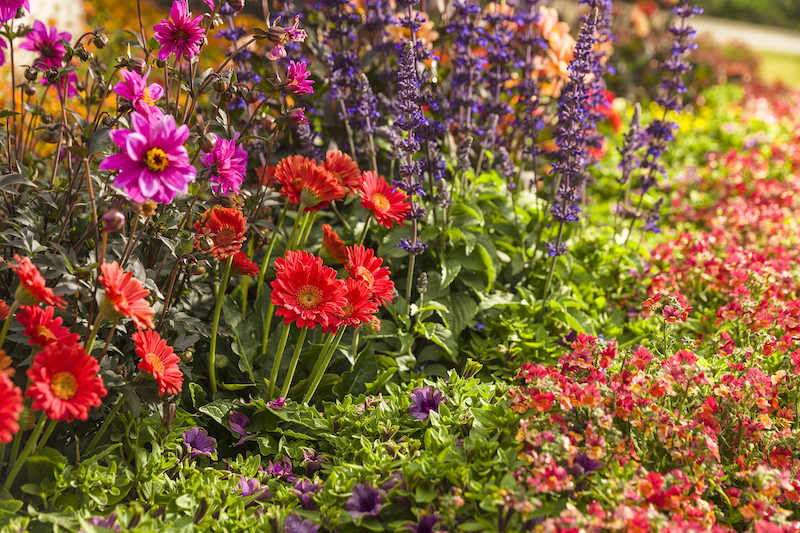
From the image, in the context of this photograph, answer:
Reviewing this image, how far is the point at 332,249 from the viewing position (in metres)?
2.02

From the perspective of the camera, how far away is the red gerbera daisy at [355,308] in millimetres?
1613

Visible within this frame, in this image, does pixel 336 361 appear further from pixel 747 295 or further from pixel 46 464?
pixel 747 295

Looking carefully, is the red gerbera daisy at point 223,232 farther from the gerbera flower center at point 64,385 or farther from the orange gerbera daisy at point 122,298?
the gerbera flower center at point 64,385

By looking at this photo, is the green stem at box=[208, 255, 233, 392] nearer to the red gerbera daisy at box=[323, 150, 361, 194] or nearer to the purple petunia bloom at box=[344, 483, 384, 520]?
the red gerbera daisy at box=[323, 150, 361, 194]

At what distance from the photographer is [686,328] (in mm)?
2584

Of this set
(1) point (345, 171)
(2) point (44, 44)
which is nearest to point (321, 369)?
(1) point (345, 171)

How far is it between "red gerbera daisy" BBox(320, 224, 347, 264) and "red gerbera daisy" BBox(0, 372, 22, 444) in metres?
1.07

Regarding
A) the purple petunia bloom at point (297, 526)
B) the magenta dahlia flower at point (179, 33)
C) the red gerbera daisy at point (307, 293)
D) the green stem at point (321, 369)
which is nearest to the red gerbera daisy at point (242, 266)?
the red gerbera daisy at point (307, 293)

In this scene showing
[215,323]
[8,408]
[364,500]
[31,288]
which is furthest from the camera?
[215,323]

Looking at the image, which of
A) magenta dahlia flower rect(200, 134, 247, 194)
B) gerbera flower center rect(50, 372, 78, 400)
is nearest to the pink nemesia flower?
magenta dahlia flower rect(200, 134, 247, 194)

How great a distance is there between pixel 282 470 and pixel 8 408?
0.83 m

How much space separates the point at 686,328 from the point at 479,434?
1.47 metres

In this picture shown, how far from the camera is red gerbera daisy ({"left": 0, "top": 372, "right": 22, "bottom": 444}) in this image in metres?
1.07

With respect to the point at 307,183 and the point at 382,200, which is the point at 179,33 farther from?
the point at 382,200
